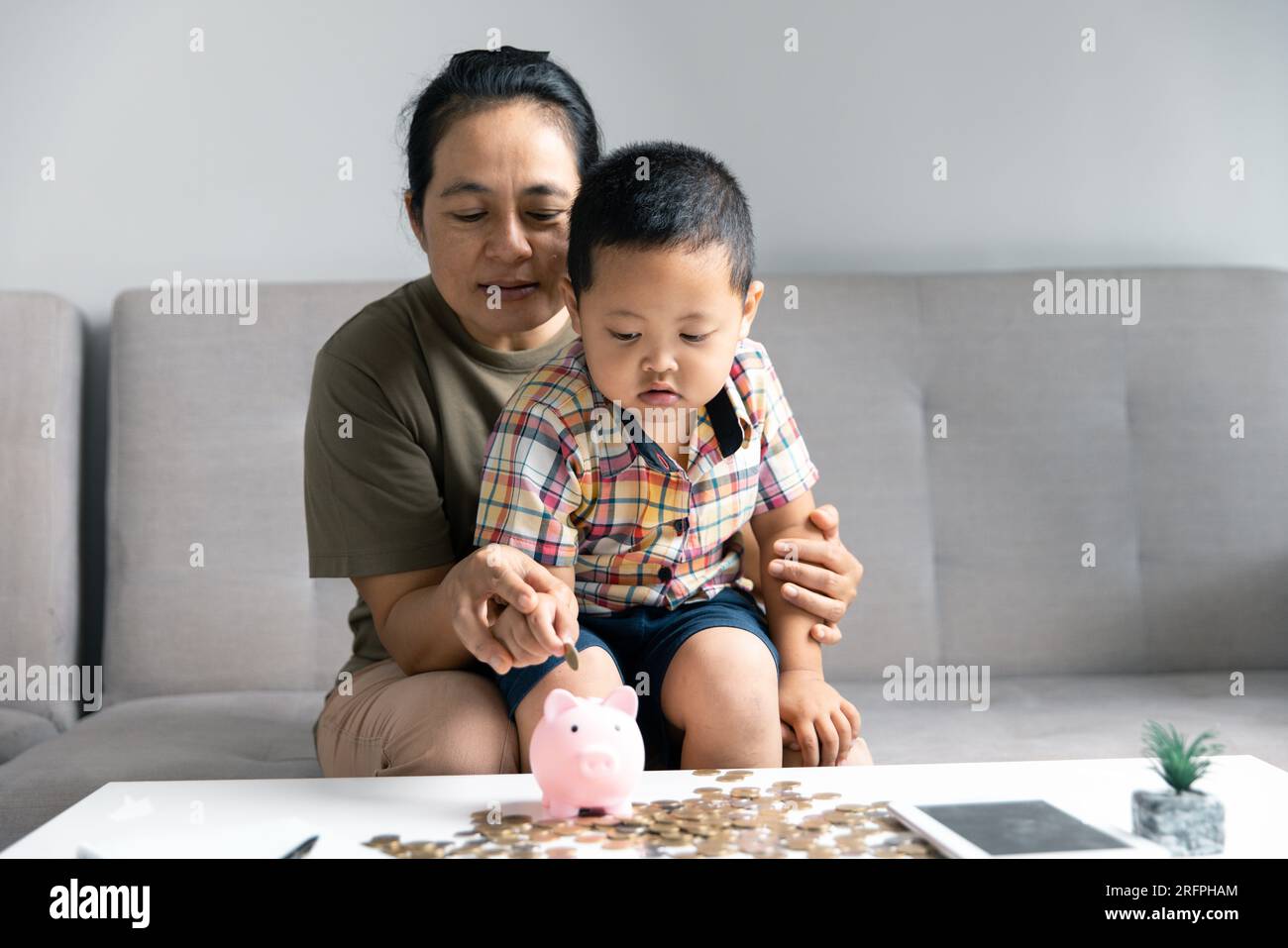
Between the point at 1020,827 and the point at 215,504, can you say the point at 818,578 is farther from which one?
the point at 215,504

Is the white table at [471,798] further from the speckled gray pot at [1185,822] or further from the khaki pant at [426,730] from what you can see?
the khaki pant at [426,730]

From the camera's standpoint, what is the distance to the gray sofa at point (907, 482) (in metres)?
1.80

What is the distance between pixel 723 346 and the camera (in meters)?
1.16

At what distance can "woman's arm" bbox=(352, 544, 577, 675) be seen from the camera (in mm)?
1003

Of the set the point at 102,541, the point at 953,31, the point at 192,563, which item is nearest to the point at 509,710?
the point at 192,563

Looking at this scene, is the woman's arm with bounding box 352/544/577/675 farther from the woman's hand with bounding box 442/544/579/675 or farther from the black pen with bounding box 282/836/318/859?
the black pen with bounding box 282/836/318/859

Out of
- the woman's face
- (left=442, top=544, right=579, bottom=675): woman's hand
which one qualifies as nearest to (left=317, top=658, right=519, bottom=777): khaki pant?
(left=442, top=544, right=579, bottom=675): woman's hand

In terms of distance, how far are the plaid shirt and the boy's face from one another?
8 centimetres

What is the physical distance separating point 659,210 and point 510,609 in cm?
39

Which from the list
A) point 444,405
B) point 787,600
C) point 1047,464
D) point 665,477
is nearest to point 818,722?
point 787,600

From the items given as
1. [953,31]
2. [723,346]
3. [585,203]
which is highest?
[953,31]

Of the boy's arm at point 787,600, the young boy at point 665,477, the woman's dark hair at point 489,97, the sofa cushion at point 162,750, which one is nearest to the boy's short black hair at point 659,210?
the young boy at point 665,477

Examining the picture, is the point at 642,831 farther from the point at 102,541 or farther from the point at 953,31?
the point at 953,31
